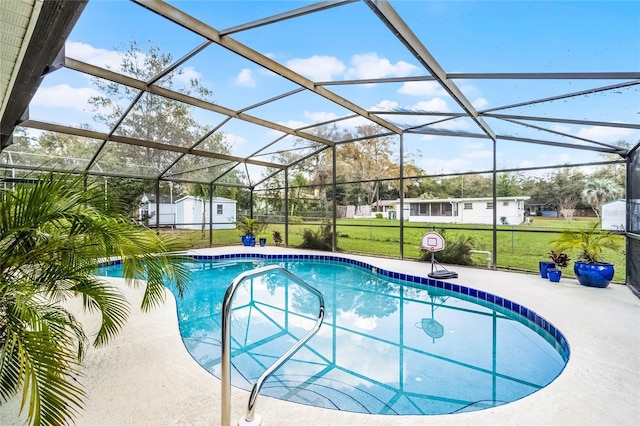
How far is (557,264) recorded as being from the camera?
21.4ft

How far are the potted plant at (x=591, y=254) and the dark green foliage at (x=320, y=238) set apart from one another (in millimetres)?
6470

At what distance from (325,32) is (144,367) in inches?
169

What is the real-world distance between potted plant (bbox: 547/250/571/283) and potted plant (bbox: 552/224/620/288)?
10.7 inches

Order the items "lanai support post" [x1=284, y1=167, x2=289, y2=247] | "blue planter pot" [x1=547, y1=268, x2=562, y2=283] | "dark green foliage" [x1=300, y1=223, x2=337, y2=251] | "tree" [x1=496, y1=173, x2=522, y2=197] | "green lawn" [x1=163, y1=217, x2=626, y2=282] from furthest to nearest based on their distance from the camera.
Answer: "lanai support post" [x1=284, y1=167, x2=289, y2=247]
"dark green foliage" [x1=300, y1=223, x2=337, y2=251]
"green lawn" [x1=163, y1=217, x2=626, y2=282]
"tree" [x1=496, y1=173, x2=522, y2=197]
"blue planter pot" [x1=547, y1=268, x2=562, y2=283]

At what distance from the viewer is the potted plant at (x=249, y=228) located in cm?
1209

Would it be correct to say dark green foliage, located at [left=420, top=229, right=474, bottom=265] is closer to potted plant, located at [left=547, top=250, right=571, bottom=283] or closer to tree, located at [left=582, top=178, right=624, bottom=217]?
potted plant, located at [left=547, top=250, right=571, bottom=283]

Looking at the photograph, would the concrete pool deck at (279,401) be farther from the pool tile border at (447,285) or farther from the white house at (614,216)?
the white house at (614,216)

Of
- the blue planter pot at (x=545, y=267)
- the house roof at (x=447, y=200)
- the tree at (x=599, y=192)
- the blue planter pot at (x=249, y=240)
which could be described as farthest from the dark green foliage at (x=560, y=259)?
the blue planter pot at (x=249, y=240)

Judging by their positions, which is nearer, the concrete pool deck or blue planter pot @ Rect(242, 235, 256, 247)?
the concrete pool deck

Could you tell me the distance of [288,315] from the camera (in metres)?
5.38

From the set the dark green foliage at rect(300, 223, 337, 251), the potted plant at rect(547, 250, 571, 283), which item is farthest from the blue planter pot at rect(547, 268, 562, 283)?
the dark green foliage at rect(300, 223, 337, 251)

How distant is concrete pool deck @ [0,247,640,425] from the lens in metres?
2.21

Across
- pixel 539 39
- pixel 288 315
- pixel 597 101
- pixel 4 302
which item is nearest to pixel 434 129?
pixel 597 101

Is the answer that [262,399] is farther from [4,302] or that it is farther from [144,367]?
[4,302]
